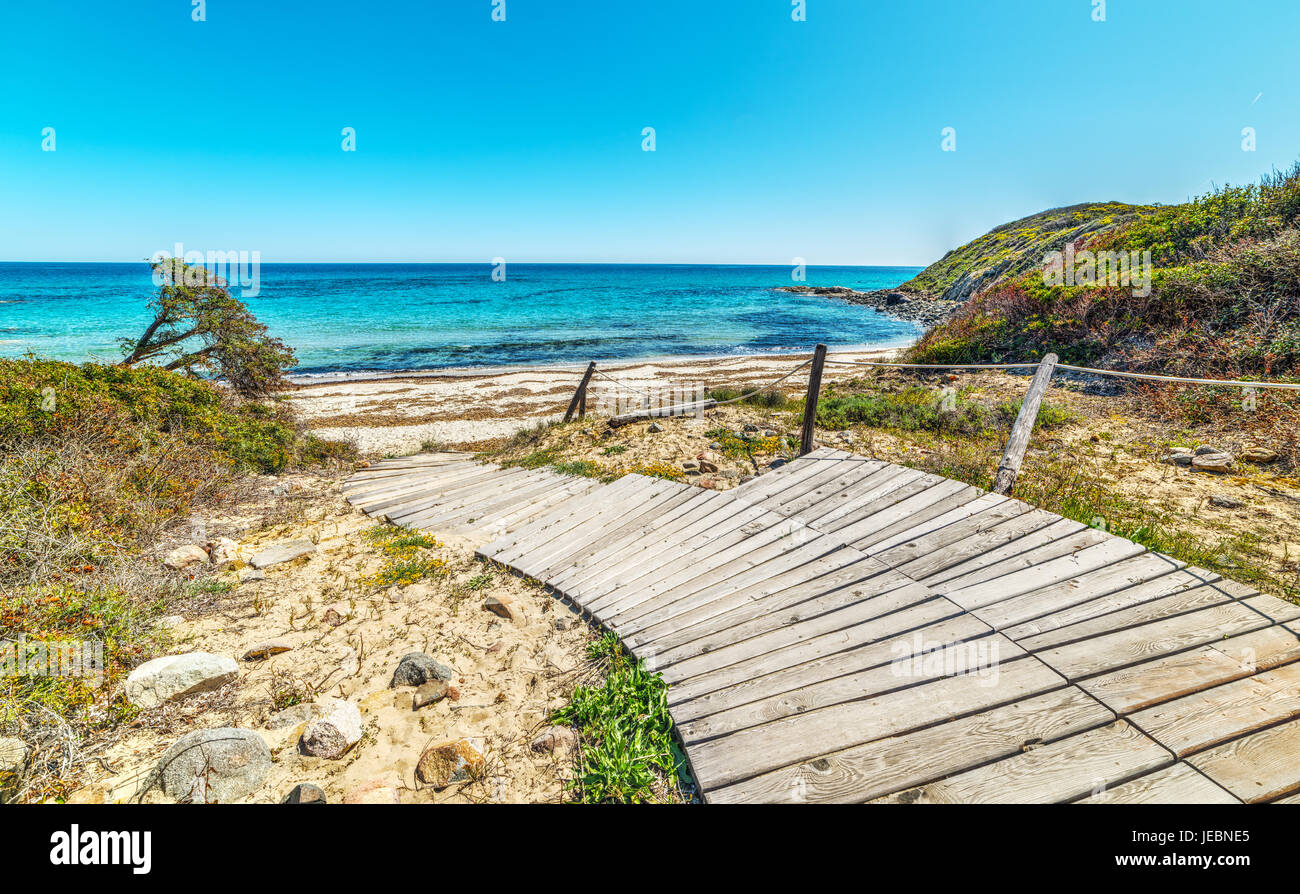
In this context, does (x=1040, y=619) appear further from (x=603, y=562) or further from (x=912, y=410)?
(x=912, y=410)

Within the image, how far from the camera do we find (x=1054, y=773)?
93.1 inches

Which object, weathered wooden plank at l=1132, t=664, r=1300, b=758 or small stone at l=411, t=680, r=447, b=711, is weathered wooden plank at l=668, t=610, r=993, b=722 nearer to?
weathered wooden plank at l=1132, t=664, r=1300, b=758

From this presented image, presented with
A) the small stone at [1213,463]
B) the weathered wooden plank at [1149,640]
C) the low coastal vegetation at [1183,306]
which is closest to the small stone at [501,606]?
the weathered wooden plank at [1149,640]

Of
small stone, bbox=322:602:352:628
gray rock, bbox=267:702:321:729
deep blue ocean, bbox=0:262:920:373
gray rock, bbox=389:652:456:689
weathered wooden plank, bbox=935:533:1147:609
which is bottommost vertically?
gray rock, bbox=267:702:321:729

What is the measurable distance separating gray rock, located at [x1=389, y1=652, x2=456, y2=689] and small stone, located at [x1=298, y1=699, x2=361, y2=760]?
428 mm

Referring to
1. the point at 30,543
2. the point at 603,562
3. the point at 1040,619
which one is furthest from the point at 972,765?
the point at 30,543

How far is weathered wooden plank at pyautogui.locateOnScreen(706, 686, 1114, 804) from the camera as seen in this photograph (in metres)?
2.44

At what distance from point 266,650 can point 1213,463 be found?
10.3 meters

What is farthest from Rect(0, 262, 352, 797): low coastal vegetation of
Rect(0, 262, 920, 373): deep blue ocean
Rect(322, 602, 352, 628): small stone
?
Rect(0, 262, 920, 373): deep blue ocean

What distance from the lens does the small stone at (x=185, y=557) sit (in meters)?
5.13

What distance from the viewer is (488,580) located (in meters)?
5.18

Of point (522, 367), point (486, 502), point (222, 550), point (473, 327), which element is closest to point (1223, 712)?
point (486, 502)

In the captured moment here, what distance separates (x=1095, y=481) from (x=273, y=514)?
10.2 meters

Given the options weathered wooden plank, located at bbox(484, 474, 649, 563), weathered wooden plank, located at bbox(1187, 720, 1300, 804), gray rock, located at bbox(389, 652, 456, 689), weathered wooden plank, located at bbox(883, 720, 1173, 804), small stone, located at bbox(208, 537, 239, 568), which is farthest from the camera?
weathered wooden plank, located at bbox(484, 474, 649, 563)
